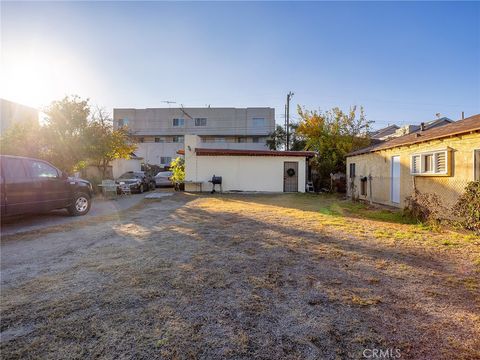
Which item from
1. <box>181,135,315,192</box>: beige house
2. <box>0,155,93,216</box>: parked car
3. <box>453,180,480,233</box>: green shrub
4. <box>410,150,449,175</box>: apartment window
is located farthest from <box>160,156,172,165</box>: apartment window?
<box>453,180,480,233</box>: green shrub

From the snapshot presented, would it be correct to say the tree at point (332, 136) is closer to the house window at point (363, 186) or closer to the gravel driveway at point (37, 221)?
the house window at point (363, 186)

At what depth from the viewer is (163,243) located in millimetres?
5566

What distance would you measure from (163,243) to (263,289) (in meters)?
2.88

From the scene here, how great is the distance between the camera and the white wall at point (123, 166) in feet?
78.7

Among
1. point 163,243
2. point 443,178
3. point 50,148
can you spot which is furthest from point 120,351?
point 50,148

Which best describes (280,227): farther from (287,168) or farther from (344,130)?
(344,130)

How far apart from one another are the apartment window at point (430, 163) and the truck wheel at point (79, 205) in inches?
467

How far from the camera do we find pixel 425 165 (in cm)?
948

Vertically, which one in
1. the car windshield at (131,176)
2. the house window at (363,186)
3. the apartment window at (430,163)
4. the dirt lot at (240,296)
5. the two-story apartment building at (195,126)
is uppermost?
the two-story apartment building at (195,126)

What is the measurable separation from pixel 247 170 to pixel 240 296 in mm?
15682

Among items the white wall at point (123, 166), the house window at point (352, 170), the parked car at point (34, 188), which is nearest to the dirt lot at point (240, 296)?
the parked car at point (34, 188)

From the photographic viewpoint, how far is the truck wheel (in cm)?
898

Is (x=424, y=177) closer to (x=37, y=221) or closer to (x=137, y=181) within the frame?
(x=37, y=221)

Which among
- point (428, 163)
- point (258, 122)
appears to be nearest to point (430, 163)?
point (428, 163)
